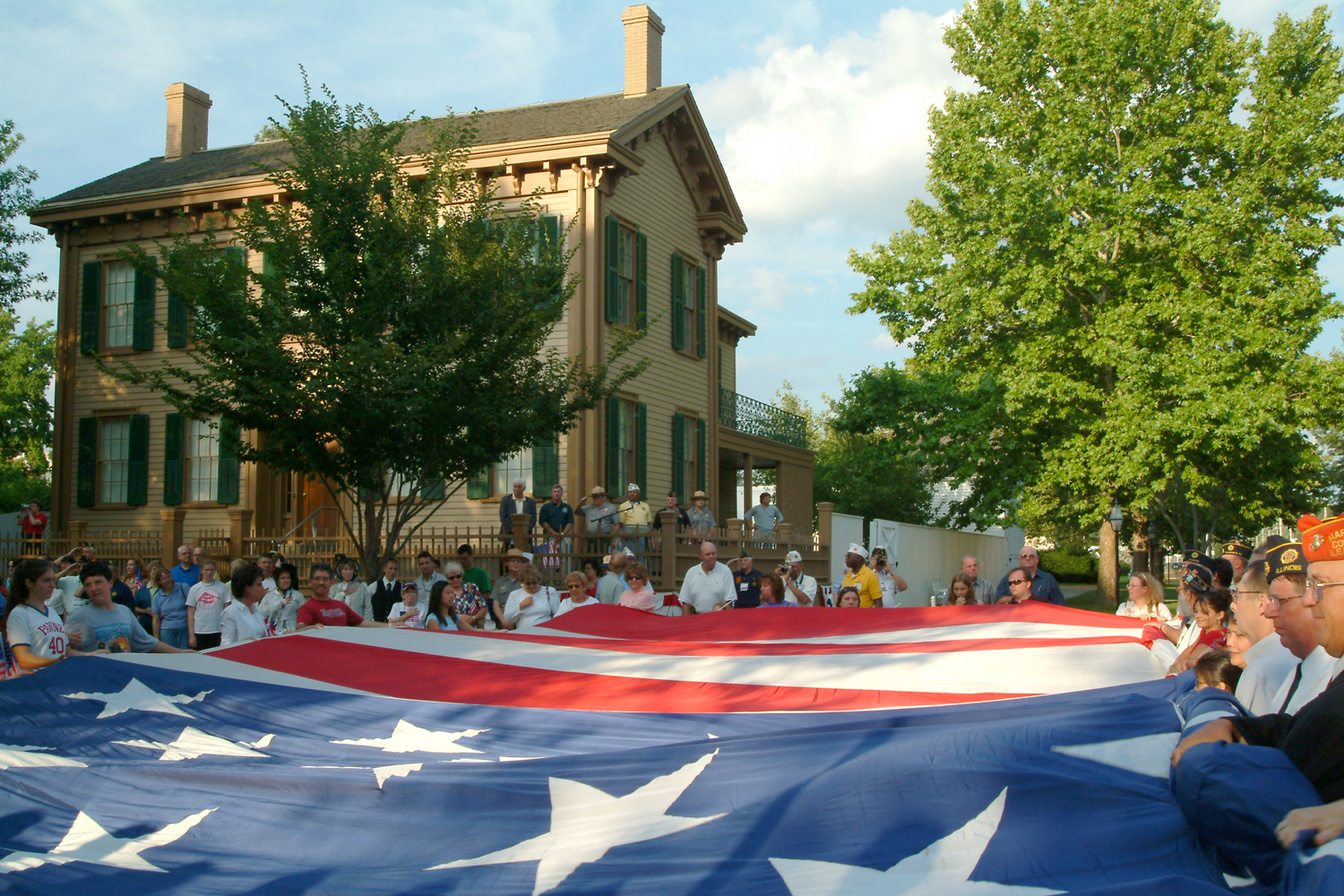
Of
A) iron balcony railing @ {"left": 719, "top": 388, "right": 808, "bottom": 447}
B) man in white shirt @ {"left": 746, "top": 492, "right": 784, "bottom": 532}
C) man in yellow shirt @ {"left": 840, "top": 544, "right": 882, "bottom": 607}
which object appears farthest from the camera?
iron balcony railing @ {"left": 719, "top": 388, "right": 808, "bottom": 447}

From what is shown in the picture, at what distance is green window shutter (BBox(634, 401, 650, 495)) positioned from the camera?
20.2 metres

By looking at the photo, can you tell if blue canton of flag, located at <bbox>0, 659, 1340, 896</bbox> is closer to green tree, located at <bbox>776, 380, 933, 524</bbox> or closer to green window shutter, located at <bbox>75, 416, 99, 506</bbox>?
green window shutter, located at <bbox>75, 416, 99, 506</bbox>

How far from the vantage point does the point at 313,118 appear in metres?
14.5

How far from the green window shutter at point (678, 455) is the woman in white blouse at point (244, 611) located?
12.4 meters

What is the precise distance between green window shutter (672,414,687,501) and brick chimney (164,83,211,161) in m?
13.2

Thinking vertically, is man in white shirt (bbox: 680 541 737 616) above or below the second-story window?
below

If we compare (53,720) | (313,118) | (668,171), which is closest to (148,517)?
(313,118)

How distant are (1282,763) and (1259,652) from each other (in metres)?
1.65

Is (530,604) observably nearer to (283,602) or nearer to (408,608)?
(408,608)

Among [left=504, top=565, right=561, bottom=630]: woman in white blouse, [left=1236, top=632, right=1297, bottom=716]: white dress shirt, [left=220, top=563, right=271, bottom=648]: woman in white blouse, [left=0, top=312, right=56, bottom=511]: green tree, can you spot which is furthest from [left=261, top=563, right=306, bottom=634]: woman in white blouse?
[left=0, top=312, right=56, bottom=511]: green tree

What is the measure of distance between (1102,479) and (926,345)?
17.4 ft

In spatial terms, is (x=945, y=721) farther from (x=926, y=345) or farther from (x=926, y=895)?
(x=926, y=345)

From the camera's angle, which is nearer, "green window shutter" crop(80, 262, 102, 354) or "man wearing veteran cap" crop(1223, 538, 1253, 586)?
"man wearing veteran cap" crop(1223, 538, 1253, 586)

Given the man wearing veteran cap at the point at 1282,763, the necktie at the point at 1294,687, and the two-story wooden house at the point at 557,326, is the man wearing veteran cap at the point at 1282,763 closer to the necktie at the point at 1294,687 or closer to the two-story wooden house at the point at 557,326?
the necktie at the point at 1294,687
